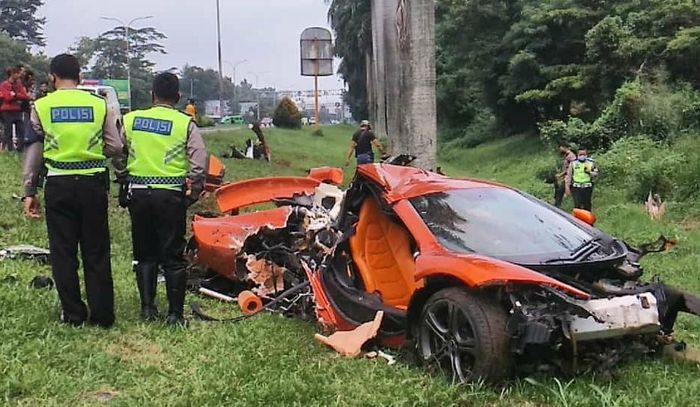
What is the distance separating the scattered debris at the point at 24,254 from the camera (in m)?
8.16

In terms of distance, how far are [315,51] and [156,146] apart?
38.2 m

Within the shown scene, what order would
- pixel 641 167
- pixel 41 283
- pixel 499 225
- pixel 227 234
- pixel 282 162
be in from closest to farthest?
pixel 499 225, pixel 41 283, pixel 227 234, pixel 641 167, pixel 282 162

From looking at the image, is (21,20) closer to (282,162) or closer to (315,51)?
(315,51)

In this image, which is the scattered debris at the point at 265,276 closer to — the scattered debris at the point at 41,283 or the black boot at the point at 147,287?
the black boot at the point at 147,287

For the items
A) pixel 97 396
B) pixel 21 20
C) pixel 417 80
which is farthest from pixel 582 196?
pixel 21 20

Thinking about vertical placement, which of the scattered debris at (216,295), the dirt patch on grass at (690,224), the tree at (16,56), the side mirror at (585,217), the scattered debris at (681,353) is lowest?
the dirt patch on grass at (690,224)

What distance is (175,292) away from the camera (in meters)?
6.25

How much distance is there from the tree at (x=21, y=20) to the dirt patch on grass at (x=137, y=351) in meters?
80.2

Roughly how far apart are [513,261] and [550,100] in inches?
1047

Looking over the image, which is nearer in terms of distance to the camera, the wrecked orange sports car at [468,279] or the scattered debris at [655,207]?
the wrecked orange sports car at [468,279]

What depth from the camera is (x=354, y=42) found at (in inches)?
1863

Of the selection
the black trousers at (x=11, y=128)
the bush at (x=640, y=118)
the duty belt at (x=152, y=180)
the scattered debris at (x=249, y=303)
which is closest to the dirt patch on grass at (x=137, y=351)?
the duty belt at (x=152, y=180)

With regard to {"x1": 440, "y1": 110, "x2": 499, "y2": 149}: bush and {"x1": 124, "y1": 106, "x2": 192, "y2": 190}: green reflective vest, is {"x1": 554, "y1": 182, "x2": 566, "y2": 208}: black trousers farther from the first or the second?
{"x1": 440, "y1": 110, "x2": 499, "y2": 149}: bush

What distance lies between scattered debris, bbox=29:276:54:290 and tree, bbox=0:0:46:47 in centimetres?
7858
